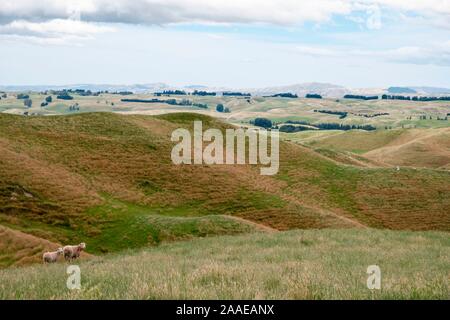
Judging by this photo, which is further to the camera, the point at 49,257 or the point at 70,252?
the point at 70,252

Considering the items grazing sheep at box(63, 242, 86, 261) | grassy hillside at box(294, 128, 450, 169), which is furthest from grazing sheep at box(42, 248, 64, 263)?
grassy hillside at box(294, 128, 450, 169)

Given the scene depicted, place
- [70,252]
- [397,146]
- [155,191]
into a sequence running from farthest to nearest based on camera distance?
[397,146], [155,191], [70,252]

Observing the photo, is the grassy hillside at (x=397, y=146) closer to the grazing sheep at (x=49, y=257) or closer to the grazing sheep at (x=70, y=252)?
the grazing sheep at (x=70, y=252)

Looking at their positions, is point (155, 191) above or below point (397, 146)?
above

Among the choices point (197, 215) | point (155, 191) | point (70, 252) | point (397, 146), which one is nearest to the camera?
point (70, 252)

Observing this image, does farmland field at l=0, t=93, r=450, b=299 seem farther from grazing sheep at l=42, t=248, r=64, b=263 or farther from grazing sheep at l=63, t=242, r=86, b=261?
grazing sheep at l=42, t=248, r=64, b=263

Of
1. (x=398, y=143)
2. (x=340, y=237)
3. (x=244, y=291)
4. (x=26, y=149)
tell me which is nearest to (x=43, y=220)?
(x=26, y=149)

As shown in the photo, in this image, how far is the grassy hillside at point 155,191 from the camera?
129 feet

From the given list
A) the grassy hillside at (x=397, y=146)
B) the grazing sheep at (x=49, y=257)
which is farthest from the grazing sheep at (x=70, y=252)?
the grassy hillside at (x=397, y=146)

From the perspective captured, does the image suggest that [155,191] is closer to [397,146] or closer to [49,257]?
[49,257]

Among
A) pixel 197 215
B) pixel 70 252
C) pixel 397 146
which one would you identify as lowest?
pixel 397 146

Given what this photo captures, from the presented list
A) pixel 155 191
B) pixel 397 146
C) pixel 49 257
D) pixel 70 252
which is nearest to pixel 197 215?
pixel 155 191

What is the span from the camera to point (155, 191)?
53125mm
